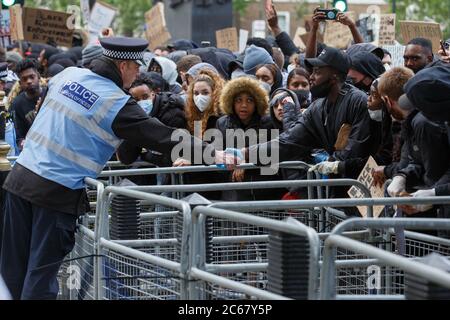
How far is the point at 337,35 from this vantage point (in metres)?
16.6

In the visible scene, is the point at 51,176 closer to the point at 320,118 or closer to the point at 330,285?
the point at 320,118

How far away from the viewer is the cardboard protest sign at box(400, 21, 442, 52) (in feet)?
47.3

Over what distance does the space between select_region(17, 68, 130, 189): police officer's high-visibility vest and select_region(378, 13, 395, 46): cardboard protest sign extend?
28.3 feet

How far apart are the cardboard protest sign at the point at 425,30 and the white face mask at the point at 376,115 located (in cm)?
554

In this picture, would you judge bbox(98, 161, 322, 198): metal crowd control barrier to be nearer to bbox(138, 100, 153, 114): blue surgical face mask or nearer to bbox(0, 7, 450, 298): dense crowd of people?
bbox(0, 7, 450, 298): dense crowd of people

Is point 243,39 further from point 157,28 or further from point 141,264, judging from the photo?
point 141,264

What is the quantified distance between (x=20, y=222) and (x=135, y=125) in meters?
1.11

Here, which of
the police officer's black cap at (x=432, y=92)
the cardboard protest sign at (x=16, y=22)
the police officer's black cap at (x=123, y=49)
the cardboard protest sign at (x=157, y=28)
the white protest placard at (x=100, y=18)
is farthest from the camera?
the white protest placard at (x=100, y=18)

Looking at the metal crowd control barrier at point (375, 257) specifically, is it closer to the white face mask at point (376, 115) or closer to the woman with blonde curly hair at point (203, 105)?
the white face mask at point (376, 115)

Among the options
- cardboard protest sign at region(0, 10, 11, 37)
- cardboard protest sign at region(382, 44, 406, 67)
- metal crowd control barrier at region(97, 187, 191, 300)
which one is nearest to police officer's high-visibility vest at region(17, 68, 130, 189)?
metal crowd control barrier at region(97, 187, 191, 300)

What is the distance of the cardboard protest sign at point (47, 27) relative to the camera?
19672mm

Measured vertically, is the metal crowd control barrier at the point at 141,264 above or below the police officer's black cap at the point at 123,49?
below

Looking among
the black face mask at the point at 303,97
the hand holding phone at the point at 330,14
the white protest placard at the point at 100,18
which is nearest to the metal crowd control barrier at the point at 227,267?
the black face mask at the point at 303,97
